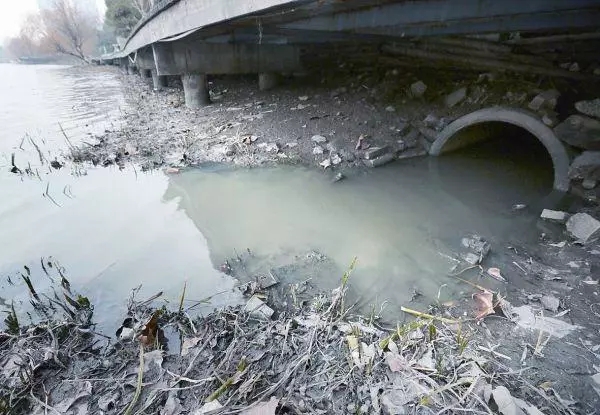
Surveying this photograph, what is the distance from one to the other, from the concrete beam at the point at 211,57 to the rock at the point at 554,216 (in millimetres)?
5898

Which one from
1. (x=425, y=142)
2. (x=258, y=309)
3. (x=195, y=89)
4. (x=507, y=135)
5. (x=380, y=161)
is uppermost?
(x=195, y=89)

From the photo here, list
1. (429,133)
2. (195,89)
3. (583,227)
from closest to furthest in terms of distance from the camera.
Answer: (583,227)
(429,133)
(195,89)

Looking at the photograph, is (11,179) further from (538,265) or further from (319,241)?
(538,265)

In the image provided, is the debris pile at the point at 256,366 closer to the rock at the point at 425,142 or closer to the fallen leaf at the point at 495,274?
the fallen leaf at the point at 495,274

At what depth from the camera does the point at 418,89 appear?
19.8 feet

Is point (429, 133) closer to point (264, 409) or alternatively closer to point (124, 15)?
point (264, 409)

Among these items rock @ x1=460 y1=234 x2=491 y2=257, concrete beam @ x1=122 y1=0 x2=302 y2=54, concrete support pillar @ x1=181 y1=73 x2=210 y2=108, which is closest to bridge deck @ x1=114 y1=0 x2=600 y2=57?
concrete beam @ x1=122 y1=0 x2=302 y2=54

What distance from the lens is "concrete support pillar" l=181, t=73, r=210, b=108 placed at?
288 inches

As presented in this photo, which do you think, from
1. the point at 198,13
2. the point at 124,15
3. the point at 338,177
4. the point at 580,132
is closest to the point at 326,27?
the point at 198,13

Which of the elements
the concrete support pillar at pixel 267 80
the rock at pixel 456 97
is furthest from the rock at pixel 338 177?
the concrete support pillar at pixel 267 80

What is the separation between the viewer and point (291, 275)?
292cm

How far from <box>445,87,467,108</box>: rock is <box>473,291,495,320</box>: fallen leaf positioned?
3935 mm

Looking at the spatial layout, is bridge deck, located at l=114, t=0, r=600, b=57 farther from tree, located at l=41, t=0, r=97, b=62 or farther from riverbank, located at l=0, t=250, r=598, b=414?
tree, located at l=41, t=0, r=97, b=62

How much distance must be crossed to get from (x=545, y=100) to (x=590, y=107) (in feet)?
1.61
